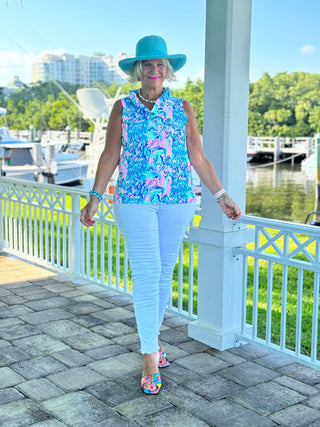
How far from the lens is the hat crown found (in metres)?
2.50

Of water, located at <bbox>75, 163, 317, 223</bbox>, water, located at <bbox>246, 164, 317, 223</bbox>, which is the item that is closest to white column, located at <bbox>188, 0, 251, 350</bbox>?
water, located at <bbox>75, 163, 317, 223</bbox>

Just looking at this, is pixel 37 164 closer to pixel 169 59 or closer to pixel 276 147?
pixel 169 59

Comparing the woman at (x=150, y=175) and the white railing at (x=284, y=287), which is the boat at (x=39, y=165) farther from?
the woman at (x=150, y=175)

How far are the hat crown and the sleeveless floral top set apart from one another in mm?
181

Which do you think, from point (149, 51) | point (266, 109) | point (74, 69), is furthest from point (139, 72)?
point (266, 109)

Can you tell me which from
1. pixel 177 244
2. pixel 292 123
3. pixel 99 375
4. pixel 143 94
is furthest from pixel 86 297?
pixel 292 123

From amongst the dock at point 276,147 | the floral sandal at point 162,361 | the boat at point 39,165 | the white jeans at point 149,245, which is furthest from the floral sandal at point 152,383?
the dock at point 276,147

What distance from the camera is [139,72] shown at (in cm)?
255

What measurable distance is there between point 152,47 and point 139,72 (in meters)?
0.13

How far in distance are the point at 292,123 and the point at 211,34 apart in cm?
3896

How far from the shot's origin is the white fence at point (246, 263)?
2.80 meters

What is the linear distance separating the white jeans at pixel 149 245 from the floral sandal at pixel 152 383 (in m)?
0.12

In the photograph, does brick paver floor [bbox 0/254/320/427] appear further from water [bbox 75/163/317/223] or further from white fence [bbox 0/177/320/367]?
water [bbox 75/163/317/223]

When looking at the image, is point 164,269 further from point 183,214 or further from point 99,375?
point 99,375
